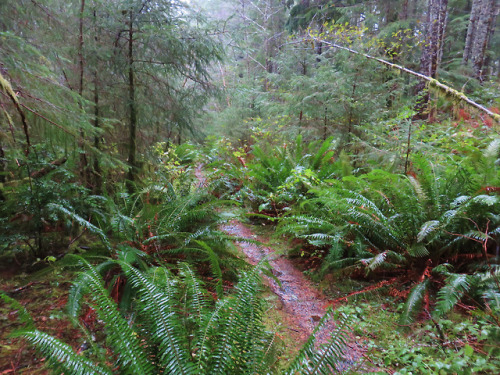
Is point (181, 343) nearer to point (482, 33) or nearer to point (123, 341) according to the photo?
point (123, 341)

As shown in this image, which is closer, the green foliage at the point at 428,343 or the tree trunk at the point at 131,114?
the green foliage at the point at 428,343

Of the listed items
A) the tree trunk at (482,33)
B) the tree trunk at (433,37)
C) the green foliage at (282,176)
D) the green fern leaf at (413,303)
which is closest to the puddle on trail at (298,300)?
the green fern leaf at (413,303)

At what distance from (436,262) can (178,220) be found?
9.34 ft

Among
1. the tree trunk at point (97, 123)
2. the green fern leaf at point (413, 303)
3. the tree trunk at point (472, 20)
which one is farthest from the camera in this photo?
the tree trunk at point (472, 20)

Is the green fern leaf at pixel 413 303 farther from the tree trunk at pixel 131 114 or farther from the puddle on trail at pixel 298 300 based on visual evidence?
the tree trunk at pixel 131 114

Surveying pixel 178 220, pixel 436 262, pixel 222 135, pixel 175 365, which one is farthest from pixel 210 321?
pixel 222 135

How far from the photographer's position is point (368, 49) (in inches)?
252

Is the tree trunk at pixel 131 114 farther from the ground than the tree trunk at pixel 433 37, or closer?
closer

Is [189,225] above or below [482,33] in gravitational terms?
below

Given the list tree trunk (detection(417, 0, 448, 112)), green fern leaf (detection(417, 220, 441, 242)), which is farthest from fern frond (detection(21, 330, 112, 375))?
tree trunk (detection(417, 0, 448, 112))

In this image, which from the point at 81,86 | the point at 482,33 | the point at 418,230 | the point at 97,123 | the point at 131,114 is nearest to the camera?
the point at 418,230

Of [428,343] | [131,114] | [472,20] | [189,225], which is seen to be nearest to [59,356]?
[189,225]

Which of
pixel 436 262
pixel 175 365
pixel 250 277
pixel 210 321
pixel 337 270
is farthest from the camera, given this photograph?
pixel 337 270

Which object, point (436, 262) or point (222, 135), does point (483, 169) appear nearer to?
point (436, 262)
